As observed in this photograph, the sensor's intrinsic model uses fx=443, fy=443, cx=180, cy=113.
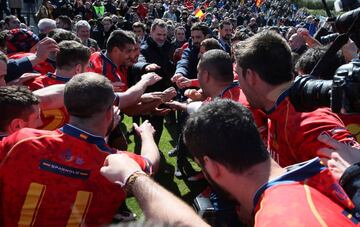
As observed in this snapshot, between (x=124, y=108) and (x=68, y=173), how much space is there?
1.59 metres

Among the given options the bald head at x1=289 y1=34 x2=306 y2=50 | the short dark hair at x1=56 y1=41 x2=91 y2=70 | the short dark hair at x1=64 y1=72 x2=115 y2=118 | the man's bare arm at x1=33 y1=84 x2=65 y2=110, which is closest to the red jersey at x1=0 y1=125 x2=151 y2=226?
the short dark hair at x1=64 y1=72 x2=115 y2=118

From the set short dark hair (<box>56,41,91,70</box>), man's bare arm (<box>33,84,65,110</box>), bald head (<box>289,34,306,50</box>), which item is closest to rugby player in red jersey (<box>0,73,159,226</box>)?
man's bare arm (<box>33,84,65,110</box>)

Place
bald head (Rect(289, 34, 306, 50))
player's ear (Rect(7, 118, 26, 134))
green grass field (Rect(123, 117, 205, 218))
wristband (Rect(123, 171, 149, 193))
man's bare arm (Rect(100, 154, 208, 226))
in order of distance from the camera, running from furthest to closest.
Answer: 1. bald head (Rect(289, 34, 306, 50))
2. green grass field (Rect(123, 117, 205, 218))
3. player's ear (Rect(7, 118, 26, 134))
4. wristband (Rect(123, 171, 149, 193))
5. man's bare arm (Rect(100, 154, 208, 226))

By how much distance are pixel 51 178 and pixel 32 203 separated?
17 cm

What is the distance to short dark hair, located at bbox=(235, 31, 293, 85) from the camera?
9.23 ft

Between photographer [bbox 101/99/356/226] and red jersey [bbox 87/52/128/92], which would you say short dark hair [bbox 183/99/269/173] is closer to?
photographer [bbox 101/99/356/226]

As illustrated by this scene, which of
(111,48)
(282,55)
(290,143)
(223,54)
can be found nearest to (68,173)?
Answer: (290,143)

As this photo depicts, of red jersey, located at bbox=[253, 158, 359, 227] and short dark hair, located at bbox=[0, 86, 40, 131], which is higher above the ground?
red jersey, located at bbox=[253, 158, 359, 227]

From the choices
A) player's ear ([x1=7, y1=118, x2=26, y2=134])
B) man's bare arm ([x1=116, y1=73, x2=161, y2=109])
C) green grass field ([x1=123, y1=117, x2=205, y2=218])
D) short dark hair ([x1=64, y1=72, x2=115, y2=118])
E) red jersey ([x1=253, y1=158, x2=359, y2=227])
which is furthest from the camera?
green grass field ([x1=123, y1=117, x2=205, y2=218])

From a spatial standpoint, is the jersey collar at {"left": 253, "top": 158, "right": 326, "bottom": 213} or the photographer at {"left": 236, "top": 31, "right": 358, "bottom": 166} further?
the photographer at {"left": 236, "top": 31, "right": 358, "bottom": 166}

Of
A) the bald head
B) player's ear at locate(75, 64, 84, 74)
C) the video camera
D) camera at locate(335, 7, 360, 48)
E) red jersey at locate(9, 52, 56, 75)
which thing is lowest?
the bald head

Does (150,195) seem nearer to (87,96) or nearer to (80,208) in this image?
(80,208)

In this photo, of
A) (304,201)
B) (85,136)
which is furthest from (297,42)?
(304,201)

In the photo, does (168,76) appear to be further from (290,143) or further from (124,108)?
(290,143)
